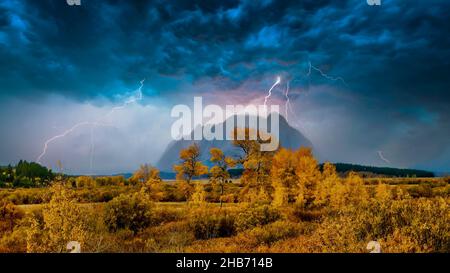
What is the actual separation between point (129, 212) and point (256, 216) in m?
5.92

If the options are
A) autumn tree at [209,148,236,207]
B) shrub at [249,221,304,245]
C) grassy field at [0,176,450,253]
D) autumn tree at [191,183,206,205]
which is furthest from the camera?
autumn tree at [209,148,236,207]

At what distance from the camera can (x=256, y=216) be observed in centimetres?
1730

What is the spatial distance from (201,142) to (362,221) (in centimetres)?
1051

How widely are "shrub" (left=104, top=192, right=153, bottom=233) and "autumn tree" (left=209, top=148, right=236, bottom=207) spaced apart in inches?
191

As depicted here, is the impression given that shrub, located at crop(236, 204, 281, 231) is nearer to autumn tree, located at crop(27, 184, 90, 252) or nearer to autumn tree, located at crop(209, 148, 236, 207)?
autumn tree, located at crop(209, 148, 236, 207)

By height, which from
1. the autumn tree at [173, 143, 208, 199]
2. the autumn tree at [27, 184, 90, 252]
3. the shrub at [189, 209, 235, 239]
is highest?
the autumn tree at [173, 143, 208, 199]

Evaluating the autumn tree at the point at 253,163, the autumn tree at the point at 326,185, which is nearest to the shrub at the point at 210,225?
the autumn tree at the point at 253,163

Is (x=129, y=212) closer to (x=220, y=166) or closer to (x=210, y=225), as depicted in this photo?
(x=210, y=225)

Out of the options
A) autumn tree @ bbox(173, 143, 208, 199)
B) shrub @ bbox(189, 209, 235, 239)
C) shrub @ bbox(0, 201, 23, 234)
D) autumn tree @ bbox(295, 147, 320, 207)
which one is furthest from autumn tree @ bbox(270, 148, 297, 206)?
shrub @ bbox(0, 201, 23, 234)

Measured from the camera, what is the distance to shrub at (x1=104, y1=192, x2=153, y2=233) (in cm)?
1745

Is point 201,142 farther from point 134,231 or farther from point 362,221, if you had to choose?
point 362,221

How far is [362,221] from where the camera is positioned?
11.9 meters

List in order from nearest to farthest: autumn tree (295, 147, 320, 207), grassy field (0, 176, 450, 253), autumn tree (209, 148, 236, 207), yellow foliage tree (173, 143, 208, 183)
→ grassy field (0, 176, 450, 253)
yellow foliage tree (173, 143, 208, 183)
autumn tree (209, 148, 236, 207)
autumn tree (295, 147, 320, 207)
